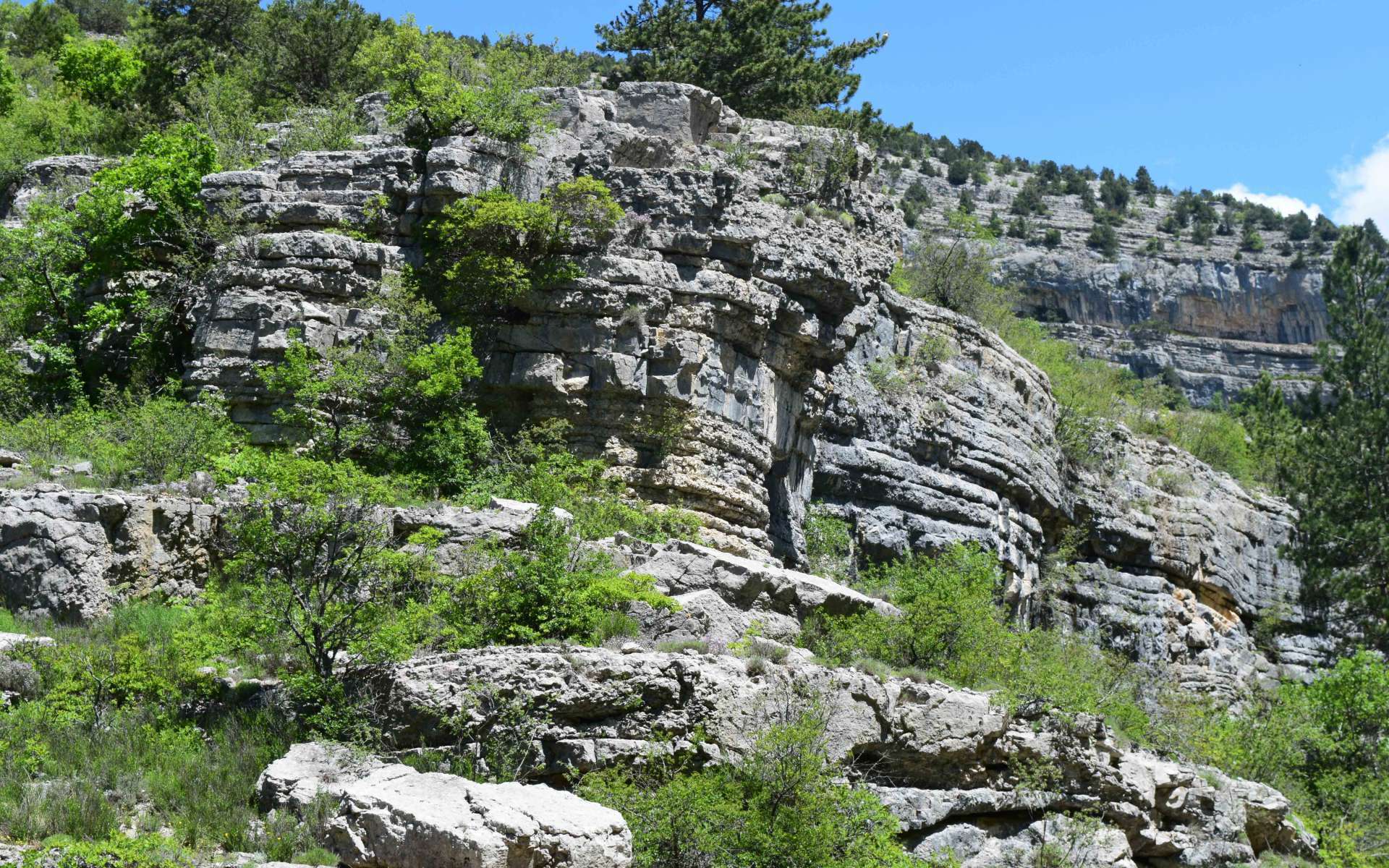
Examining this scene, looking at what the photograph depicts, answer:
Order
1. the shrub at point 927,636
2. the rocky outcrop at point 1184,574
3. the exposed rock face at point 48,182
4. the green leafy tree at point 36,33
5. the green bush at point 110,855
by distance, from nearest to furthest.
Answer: the green bush at point 110,855 → the shrub at point 927,636 → the exposed rock face at point 48,182 → the rocky outcrop at point 1184,574 → the green leafy tree at point 36,33

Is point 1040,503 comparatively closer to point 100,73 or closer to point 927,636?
point 927,636

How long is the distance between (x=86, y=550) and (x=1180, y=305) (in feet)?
249

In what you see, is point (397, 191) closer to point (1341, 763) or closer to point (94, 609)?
point (94, 609)

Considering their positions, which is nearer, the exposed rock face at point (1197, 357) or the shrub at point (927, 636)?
the shrub at point (927, 636)

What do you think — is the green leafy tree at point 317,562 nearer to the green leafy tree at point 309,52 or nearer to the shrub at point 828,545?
the shrub at point 828,545

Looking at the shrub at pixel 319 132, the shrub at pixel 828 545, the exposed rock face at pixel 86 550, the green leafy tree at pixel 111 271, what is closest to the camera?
the exposed rock face at pixel 86 550

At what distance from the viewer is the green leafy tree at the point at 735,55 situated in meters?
34.6

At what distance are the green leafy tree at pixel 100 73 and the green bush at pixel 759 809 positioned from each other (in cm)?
3034

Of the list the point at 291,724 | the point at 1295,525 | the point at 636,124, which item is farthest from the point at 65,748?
the point at 1295,525

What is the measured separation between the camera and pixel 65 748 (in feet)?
44.6

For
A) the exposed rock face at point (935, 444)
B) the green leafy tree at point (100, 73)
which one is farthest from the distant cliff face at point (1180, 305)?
the green leafy tree at point (100, 73)

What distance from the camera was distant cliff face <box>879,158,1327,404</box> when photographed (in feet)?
260

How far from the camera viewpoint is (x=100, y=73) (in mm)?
36906

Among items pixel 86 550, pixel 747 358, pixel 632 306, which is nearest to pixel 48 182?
pixel 632 306
